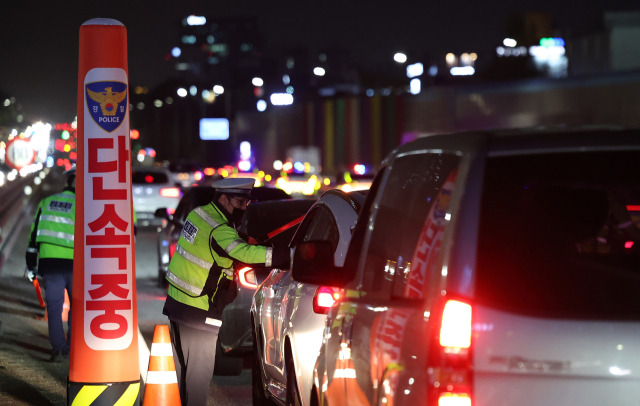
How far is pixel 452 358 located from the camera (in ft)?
12.4

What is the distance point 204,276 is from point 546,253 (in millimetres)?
3952

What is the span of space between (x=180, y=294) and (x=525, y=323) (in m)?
4.18

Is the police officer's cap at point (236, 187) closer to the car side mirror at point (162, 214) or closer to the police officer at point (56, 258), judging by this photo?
the police officer at point (56, 258)

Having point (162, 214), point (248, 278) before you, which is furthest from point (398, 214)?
point (162, 214)

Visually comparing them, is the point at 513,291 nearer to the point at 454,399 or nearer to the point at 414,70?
the point at 454,399

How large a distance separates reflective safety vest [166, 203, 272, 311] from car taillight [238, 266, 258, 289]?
245 centimetres

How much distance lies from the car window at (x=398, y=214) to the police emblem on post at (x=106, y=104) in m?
2.33

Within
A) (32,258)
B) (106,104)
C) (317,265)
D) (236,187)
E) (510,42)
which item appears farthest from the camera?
(510,42)

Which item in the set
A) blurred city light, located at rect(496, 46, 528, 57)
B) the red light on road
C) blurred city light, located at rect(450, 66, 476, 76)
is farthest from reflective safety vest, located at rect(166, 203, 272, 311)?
blurred city light, located at rect(450, 66, 476, 76)

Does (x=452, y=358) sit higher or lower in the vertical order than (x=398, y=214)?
lower

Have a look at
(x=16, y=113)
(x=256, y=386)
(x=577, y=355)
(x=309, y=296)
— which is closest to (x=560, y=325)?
(x=577, y=355)

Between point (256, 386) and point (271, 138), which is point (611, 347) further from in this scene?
point (271, 138)

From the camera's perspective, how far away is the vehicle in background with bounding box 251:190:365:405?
22.7ft

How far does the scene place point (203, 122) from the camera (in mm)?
152625
